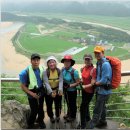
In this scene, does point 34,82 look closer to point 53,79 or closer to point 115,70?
point 53,79

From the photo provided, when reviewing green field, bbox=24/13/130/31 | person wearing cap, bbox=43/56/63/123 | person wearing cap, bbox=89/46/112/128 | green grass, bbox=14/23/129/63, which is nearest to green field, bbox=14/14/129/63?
green grass, bbox=14/23/129/63

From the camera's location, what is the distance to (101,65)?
3.35m

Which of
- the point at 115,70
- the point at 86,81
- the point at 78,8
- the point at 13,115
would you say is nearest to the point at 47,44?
the point at 78,8

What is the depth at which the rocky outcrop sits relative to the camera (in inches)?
140

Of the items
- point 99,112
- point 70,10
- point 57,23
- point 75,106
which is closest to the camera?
point 99,112

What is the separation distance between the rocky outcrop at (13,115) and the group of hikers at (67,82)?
142 millimetres

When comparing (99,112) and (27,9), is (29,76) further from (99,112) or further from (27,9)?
(27,9)

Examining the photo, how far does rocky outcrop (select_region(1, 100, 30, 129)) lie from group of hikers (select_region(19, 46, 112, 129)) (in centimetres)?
14

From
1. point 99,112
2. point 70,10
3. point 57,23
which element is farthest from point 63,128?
point 70,10

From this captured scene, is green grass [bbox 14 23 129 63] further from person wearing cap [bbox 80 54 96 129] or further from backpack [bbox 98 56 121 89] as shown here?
backpack [bbox 98 56 121 89]

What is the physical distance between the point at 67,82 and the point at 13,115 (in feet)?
2.38

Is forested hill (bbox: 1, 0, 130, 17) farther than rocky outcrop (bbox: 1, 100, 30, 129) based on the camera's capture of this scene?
Yes

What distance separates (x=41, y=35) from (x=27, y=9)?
741 centimetres

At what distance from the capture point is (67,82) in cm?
364
